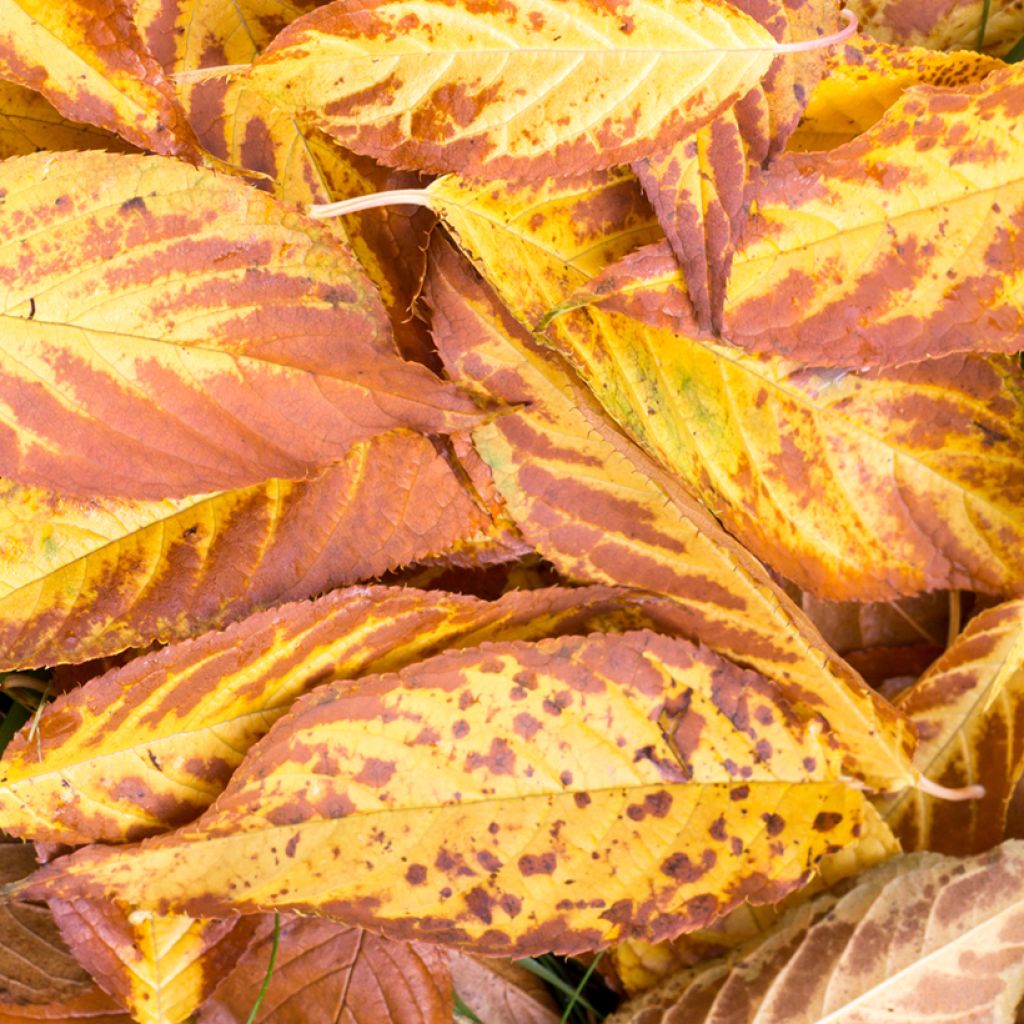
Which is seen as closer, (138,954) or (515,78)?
(515,78)

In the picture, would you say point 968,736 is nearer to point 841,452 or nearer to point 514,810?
point 841,452

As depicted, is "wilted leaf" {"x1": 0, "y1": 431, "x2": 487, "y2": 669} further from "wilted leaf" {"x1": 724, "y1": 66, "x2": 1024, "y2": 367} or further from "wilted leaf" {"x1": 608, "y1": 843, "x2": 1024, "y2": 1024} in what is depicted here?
"wilted leaf" {"x1": 608, "y1": 843, "x2": 1024, "y2": 1024}

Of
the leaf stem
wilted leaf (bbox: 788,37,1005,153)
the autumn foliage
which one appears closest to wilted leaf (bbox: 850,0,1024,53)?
the autumn foliage

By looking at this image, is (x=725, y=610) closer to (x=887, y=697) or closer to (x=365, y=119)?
(x=887, y=697)

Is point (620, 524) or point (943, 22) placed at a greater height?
point (943, 22)

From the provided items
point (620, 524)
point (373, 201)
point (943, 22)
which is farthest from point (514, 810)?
point (943, 22)
